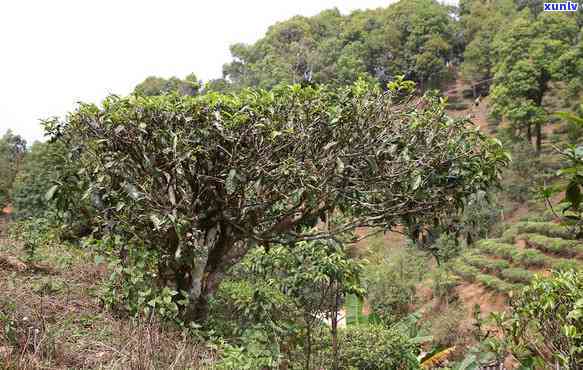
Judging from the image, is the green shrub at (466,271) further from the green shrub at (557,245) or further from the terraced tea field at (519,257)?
the green shrub at (557,245)

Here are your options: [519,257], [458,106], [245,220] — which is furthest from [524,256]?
[458,106]

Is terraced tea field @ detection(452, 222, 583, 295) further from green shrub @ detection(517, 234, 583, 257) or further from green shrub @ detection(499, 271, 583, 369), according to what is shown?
green shrub @ detection(499, 271, 583, 369)

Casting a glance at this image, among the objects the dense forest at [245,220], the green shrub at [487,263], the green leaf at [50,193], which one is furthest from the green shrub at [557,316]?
the green shrub at [487,263]

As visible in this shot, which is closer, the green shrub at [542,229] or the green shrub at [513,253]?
the green shrub at [513,253]

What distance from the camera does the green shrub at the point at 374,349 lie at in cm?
540

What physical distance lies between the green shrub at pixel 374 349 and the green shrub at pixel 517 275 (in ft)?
26.0

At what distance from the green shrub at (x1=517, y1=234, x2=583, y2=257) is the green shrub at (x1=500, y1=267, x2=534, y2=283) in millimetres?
1100

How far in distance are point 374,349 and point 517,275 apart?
8.96m

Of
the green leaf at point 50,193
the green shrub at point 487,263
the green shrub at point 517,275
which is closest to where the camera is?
the green leaf at point 50,193

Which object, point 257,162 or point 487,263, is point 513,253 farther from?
point 257,162

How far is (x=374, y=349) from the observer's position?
A: 552 centimetres

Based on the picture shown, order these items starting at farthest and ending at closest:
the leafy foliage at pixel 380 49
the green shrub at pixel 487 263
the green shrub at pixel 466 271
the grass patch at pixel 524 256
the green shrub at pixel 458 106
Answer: the leafy foliage at pixel 380 49, the green shrub at pixel 458 106, the green shrub at pixel 466 271, the green shrub at pixel 487 263, the grass patch at pixel 524 256

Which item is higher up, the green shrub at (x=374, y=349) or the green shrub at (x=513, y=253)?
the green shrub at (x=374, y=349)

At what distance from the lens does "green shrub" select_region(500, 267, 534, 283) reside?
12.7m
